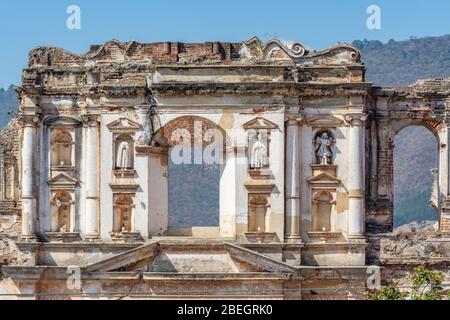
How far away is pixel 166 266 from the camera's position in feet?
113

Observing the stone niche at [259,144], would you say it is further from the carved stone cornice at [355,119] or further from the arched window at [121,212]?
the arched window at [121,212]

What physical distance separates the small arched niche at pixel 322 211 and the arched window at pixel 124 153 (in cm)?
434

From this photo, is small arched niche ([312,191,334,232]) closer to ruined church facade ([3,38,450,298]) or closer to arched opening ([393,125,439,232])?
ruined church facade ([3,38,450,298])

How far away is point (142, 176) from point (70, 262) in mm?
2567

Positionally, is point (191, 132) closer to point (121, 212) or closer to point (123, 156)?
point (123, 156)

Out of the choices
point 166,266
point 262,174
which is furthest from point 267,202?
point 166,266

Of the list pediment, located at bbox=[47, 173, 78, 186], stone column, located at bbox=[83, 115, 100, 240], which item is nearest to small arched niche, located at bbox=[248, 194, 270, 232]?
stone column, located at bbox=[83, 115, 100, 240]

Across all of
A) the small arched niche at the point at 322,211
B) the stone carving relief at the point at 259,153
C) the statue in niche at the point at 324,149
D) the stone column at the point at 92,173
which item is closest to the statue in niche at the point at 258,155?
the stone carving relief at the point at 259,153

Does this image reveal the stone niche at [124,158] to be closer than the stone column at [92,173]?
Yes

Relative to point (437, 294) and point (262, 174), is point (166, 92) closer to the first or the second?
point (262, 174)

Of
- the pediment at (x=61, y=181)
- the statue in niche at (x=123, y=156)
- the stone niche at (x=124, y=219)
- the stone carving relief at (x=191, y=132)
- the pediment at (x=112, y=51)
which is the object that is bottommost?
the stone niche at (x=124, y=219)

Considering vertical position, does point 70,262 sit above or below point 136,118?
below

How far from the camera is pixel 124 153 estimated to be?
1384 inches

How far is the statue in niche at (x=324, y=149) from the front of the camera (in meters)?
35.2
